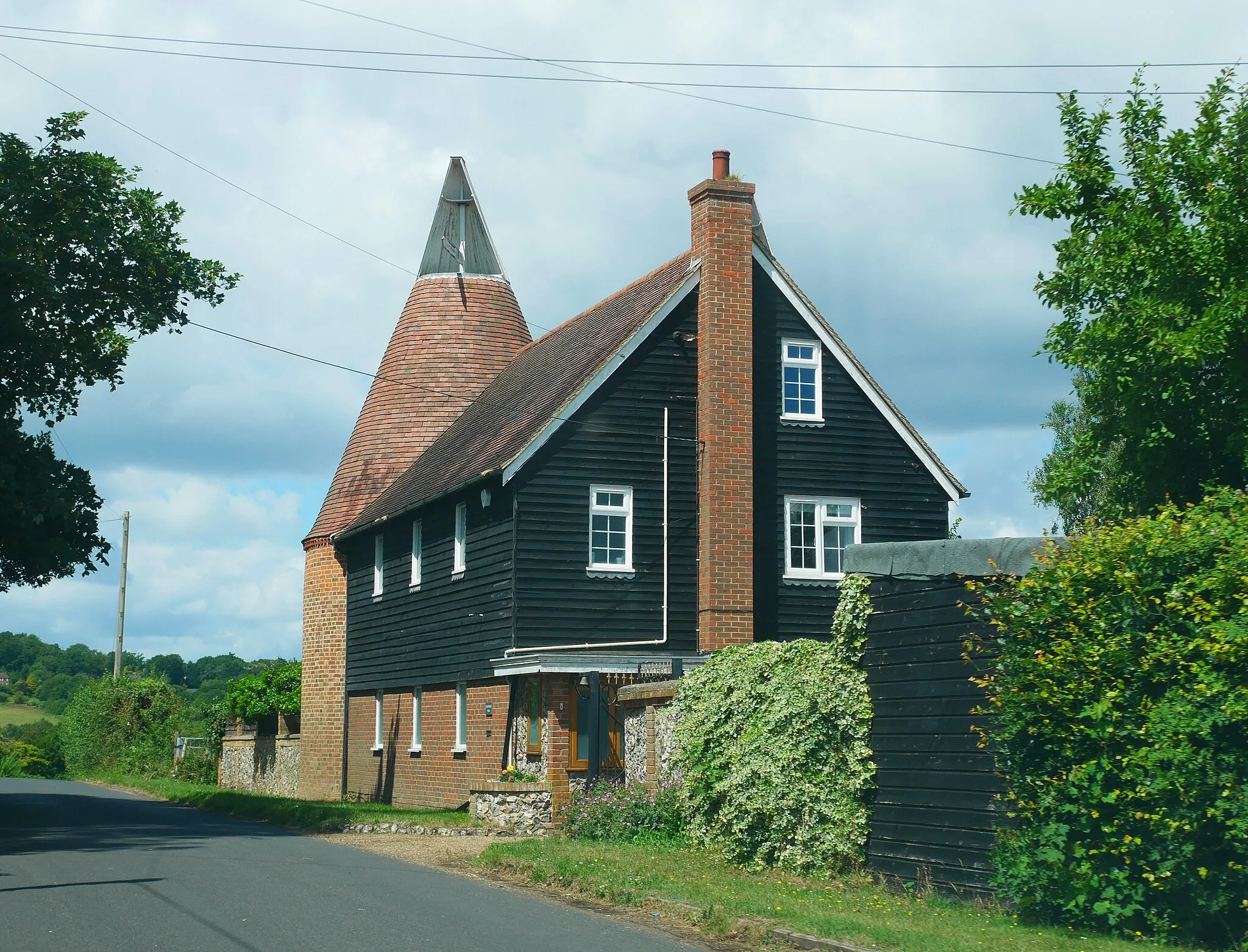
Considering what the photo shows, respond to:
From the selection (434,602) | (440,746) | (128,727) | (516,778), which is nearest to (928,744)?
(516,778)

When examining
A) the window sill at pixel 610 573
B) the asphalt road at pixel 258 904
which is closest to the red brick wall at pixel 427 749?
the window sill at pixel 610 573

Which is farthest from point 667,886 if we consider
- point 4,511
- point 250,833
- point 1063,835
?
point 4,511

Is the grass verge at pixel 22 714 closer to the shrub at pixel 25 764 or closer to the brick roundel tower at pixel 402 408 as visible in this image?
the shrub at pixel 25 764

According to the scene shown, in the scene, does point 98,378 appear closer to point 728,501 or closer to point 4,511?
point 4,511

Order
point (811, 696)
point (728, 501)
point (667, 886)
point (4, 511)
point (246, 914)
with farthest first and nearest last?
point (728, 501) → point (4, 511) → point (811, 696) → point (667, 886) → point (246, 914)

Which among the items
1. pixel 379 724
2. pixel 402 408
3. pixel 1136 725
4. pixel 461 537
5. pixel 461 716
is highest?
pixel 402 408

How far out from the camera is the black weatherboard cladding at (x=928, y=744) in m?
12.5

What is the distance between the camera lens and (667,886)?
44.0ft

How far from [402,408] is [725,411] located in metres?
11.9

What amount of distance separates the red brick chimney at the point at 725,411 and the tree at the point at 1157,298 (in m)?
5.37

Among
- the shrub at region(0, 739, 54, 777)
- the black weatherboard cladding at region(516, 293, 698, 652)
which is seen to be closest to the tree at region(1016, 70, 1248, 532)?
the black weatherboard cladding at region(516, 293, 698, 652)

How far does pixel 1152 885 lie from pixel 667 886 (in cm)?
490

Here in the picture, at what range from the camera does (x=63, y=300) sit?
2356 cm

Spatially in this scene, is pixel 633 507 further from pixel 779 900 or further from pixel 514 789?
pixel 779 900
